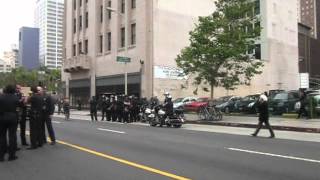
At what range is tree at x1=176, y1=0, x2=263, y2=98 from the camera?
101 feet

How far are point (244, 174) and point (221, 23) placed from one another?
892 inches

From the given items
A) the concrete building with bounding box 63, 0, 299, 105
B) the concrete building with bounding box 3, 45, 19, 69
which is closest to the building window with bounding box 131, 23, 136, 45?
the concrete building with bounding box 63, 0, 299, 105

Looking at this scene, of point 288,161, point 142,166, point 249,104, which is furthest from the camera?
point 249,104

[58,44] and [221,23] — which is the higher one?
[58,44]

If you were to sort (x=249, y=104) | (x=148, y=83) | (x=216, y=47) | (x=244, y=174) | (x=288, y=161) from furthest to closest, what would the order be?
1. (x=148, y=83)
2. (x=249, y=104)
3. (x=216, y=47)
4. (x=288, y=161)
5. (x=244, y=174)

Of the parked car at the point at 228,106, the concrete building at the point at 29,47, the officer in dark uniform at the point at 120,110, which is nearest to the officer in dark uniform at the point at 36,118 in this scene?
the officer in dark uniform at the point at 120,110

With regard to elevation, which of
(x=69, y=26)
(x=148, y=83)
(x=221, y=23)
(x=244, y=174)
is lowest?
(x=244, y=174)

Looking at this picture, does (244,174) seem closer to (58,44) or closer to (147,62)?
(147,62)

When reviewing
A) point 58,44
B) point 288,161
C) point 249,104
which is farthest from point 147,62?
point 58,44

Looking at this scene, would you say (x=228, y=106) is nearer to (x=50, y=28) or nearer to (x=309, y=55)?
(x=309, y=55)

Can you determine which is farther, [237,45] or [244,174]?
[237,45]

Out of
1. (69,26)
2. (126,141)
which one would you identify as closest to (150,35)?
(69,26)

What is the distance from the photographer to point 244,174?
9.57 m

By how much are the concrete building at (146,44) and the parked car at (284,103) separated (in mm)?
14177
